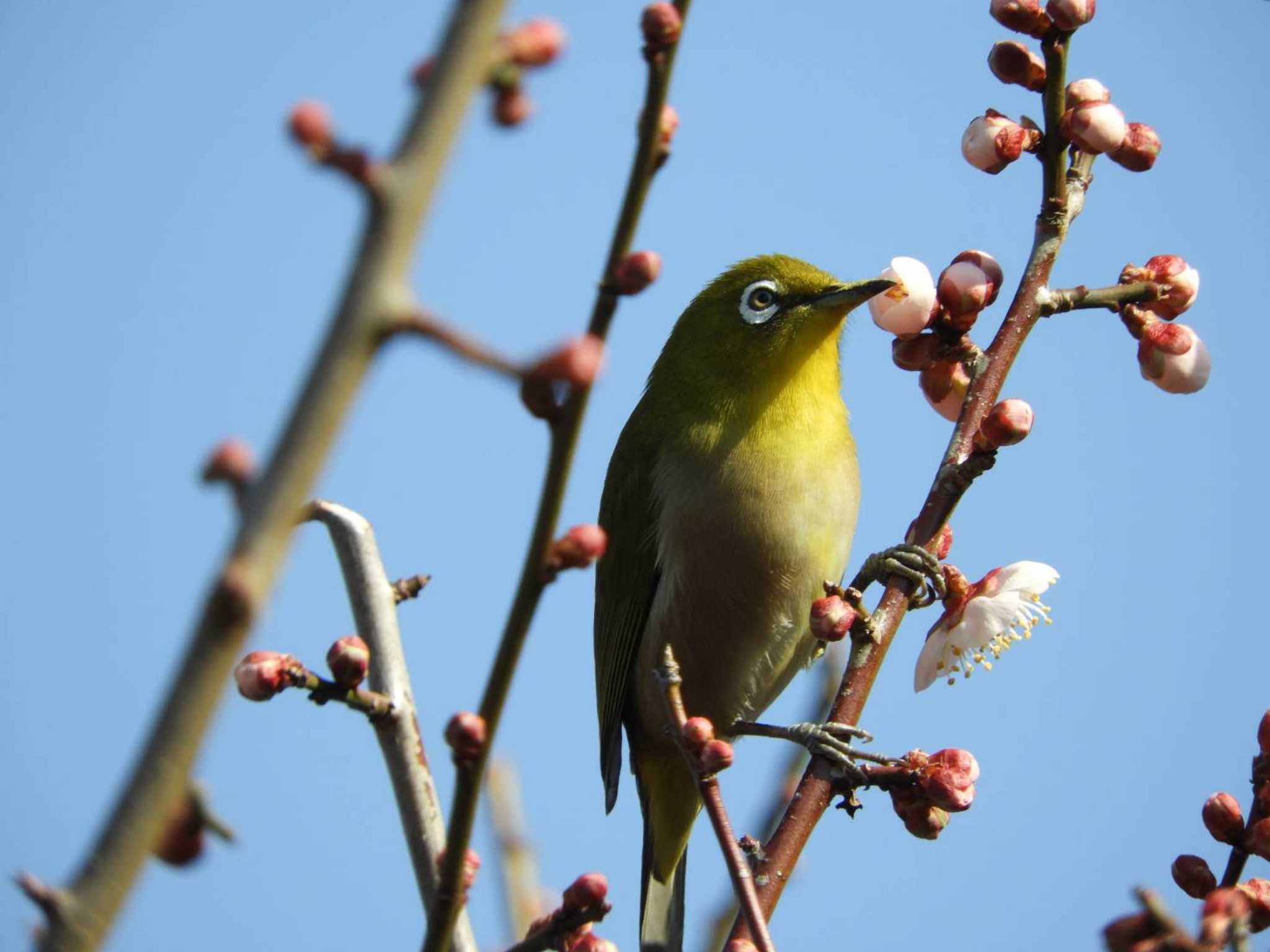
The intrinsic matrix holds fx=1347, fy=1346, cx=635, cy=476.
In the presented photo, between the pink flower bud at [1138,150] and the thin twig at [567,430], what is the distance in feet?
7.41

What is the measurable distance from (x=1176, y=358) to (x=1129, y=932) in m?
2.09

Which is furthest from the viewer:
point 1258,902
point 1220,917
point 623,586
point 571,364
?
point 623,586

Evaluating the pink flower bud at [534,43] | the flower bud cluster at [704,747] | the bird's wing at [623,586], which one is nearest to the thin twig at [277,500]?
the pink flower bud at [534,43]

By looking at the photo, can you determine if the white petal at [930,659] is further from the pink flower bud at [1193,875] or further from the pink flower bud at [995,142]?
the pink flower bud at [995,142]

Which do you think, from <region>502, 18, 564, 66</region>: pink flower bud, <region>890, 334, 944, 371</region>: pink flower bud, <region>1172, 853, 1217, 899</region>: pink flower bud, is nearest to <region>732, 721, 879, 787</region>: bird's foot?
<region>1172, 853, 1217, 899</region>: pink flower bud

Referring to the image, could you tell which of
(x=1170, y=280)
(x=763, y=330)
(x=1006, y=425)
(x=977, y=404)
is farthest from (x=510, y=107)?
(x=763, y=330)

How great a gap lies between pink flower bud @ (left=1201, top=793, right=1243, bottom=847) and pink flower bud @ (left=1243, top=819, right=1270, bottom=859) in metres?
0.05

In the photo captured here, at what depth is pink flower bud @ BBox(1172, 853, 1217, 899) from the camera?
9.21 ft

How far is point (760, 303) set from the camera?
5566 mm

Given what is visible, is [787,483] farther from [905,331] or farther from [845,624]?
[845,624]

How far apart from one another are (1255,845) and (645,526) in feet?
10.3

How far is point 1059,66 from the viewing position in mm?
3371

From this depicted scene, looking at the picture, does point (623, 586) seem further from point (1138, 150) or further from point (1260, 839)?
point (1260, 839)

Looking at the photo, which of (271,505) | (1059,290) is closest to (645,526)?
(1059,290)
